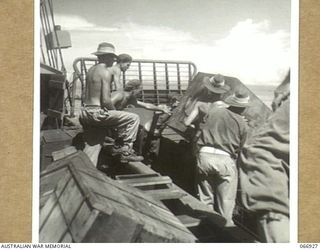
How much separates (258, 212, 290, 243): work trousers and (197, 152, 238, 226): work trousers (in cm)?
32

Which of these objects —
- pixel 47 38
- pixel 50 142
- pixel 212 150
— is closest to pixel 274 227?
pixel 212 150

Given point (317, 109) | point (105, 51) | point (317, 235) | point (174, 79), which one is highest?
point (105, 51)

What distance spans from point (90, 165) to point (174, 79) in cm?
96

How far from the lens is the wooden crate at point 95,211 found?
2232 mm

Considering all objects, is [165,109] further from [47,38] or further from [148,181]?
[47,38]

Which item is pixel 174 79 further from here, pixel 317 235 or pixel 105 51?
pixel 317 235

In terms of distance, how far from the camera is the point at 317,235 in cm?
303

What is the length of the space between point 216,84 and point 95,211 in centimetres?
143

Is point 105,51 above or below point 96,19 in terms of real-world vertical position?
below

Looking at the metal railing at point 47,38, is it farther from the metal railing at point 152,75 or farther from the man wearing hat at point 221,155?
the man wearing hat at point 221,155

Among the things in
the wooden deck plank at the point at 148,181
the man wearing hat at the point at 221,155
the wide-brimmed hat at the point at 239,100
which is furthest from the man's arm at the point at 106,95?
the wide-brimmed hat at the point at 239,100

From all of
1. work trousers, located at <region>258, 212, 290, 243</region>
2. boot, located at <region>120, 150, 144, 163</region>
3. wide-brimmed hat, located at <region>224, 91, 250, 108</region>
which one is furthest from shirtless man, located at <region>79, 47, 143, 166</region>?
work trousers, located at <region>258, 212, 290, 243</region>

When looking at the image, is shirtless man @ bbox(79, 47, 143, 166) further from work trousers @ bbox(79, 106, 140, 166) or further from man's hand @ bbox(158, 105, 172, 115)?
man's hand @ bbox(158, 105, 172, 115)

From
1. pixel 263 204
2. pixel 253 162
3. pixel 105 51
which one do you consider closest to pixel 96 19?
pixel 105 51
